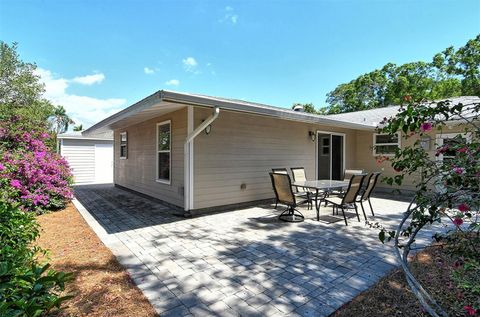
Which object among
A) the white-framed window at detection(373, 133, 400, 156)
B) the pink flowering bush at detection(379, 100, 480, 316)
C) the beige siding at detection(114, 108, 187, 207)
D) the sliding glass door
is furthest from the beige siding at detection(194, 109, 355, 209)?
the pink flowering bush at detection(379, 100, 480, 316)

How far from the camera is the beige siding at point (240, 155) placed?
5938 millimetres

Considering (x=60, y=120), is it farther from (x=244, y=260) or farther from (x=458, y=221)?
(x=458, y=221)

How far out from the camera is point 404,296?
8.13 ft

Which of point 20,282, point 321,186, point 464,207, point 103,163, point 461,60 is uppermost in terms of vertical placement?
point 461,60

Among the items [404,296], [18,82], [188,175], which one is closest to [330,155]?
[188,175]

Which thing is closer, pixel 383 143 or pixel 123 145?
pixel 383 143

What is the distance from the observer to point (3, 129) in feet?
20.4

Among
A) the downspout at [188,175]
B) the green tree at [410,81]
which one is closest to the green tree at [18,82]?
the downspout at [188,175]

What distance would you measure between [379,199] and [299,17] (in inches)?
282

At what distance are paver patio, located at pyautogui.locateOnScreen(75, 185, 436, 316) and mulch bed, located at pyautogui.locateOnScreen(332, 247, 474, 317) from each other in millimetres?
116

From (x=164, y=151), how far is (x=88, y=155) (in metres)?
8.98

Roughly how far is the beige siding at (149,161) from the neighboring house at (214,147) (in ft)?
0.08

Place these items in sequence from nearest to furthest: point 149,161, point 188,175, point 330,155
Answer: point 188,175 → point 149,161 → point 330,155

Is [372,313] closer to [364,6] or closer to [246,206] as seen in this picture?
[246,206]
